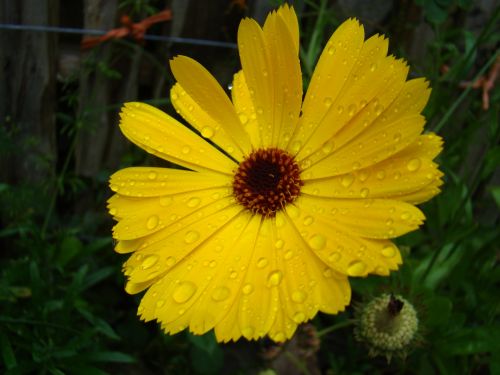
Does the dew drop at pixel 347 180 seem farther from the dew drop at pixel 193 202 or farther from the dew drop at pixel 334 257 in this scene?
the dew drop at pixel 193 202

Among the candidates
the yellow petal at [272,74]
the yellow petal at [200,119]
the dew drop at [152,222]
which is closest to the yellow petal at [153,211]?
the dew drop at [152,222]

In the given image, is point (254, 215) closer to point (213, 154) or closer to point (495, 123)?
point (213, 154)

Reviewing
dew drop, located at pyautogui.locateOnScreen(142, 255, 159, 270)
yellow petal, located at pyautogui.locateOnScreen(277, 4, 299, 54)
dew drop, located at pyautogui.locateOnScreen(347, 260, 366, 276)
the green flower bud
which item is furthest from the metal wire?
dew drop, located at pyautogui.locateOnScreen(347, 260, 366, 276)

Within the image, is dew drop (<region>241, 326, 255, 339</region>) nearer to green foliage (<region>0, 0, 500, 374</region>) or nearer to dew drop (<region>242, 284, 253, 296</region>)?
dew drop (<region>242, 284, 253, 296</region>)

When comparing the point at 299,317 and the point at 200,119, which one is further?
the point at 200,119

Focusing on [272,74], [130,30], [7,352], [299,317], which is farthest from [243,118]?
[7,352]

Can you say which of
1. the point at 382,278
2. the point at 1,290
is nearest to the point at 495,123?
the point at 382,278

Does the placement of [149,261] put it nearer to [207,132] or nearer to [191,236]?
[191,236]
